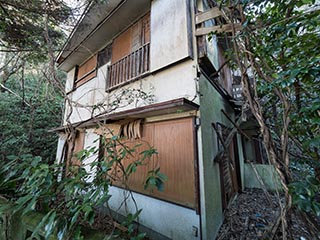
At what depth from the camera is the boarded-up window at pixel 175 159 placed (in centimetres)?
309

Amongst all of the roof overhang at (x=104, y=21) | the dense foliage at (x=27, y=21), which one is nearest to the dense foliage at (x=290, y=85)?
the roof overhang at (x=104, y=21)

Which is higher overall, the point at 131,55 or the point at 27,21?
the point at 27,21

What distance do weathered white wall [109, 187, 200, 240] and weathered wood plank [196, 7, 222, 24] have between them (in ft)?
13.1

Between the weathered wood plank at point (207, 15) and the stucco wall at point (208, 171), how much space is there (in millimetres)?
1261

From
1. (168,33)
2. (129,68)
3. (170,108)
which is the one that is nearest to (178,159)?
(170,108)

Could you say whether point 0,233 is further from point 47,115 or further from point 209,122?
point 47,115

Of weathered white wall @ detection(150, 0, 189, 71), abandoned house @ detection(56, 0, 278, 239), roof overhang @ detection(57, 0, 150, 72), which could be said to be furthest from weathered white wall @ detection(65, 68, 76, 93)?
weathered white wall @ detection(150, 0, 189, 71)

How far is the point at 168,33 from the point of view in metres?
3.88

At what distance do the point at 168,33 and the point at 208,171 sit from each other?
3357 millimetres

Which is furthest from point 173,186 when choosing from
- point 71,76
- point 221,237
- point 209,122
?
point 71,76

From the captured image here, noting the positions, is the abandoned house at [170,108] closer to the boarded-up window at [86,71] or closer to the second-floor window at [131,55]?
the second-floor window at [131,55]

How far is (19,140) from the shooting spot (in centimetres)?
669

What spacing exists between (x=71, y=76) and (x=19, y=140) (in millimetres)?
4011

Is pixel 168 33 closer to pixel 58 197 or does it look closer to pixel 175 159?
pixel 175 159
